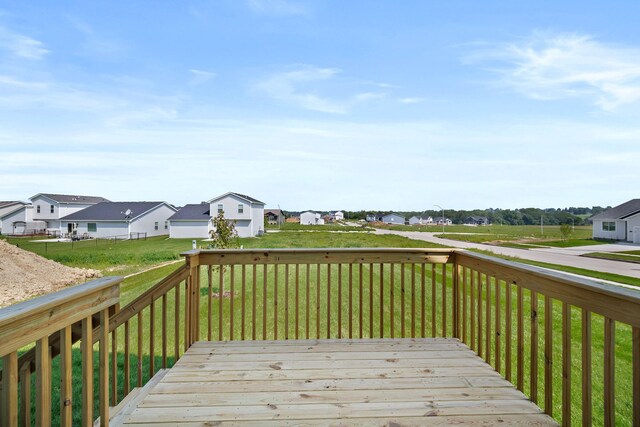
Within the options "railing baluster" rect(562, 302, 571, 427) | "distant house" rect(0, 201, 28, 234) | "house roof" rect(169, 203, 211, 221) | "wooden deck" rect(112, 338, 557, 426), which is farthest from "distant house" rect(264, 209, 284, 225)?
"railing baluster" rect(562, 302, 571, 427)

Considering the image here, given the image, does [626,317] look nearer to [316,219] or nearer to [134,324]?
[134,324]

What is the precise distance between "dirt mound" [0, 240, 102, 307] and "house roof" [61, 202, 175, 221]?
8.72m

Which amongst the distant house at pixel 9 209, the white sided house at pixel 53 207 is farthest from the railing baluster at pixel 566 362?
the white sided house at pixel 53 207

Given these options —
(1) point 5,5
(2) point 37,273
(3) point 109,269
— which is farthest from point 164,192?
(1) point 5,5

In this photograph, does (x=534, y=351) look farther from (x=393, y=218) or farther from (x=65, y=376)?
(x=393, y=218)

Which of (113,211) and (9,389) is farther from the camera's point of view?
(113,211)

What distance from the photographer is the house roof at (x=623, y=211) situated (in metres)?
19.1

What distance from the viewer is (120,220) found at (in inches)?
826

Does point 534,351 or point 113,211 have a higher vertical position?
point 113,211

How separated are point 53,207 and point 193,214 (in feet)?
32.9

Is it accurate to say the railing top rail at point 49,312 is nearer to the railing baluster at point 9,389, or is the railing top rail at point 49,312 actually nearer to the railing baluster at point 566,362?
the railing baluster at point 9,389

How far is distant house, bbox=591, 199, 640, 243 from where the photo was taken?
18720 mm

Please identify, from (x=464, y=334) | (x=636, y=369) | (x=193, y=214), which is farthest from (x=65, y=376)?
(x=193, y=214)

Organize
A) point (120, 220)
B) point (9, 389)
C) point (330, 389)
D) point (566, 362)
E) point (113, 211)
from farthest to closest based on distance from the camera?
point (113, 211), point (120, 220), point (330, 389), point (566, 362), point (9, 389)
